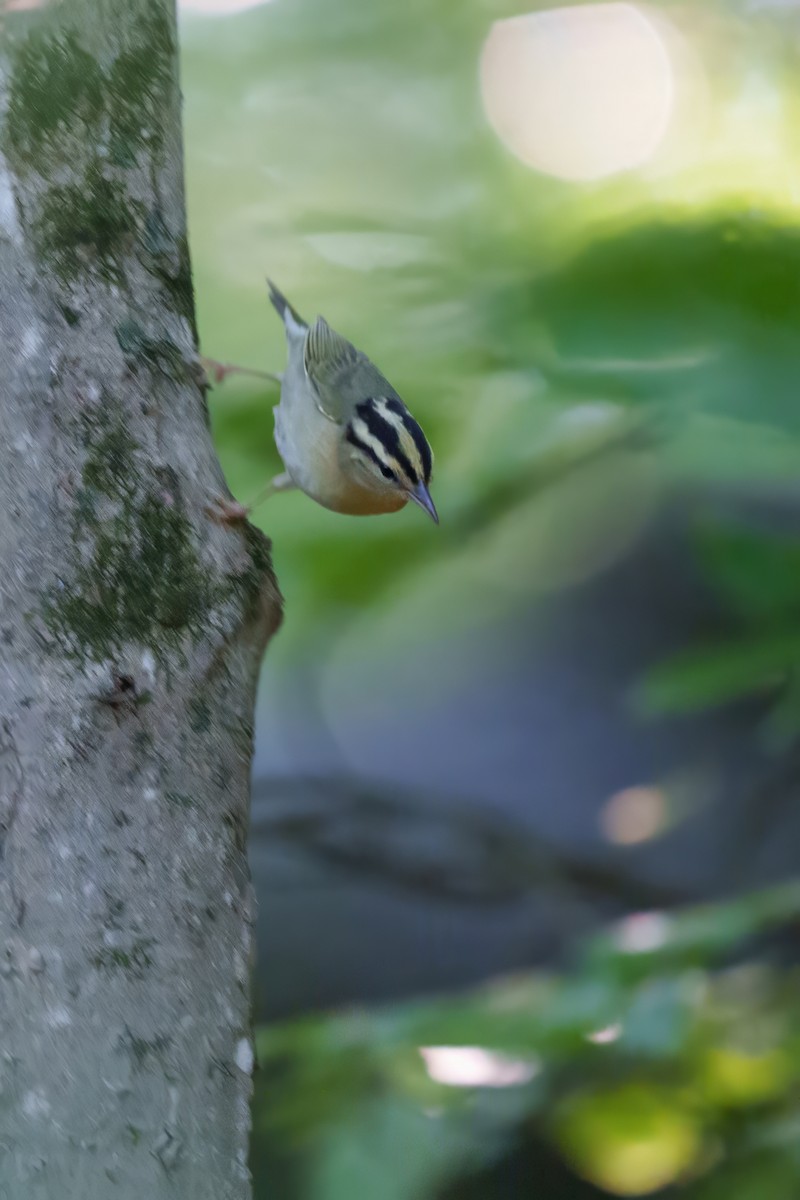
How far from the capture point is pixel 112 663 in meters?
0.77

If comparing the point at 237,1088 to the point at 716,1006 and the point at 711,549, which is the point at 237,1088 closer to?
the point at 716,1006

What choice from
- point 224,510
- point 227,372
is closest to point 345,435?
point 227,372

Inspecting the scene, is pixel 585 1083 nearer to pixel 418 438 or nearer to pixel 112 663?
pixel 418 438

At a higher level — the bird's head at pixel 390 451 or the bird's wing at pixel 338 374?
the bird's wing at pixel 338 374

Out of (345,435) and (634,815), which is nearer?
(345,435)

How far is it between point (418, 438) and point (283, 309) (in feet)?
2.09

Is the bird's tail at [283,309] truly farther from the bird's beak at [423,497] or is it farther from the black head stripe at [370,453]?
the bird's beak at [423,497]

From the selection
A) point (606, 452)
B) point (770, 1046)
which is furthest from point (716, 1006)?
point (606, 452)

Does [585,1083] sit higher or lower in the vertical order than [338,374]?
lower

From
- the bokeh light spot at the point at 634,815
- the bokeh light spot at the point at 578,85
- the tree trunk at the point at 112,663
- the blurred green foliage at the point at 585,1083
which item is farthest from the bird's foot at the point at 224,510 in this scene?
the bokeh light spot at the point at 634,815

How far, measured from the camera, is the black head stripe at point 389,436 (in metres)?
1.58

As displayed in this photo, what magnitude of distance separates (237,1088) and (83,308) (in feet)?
1.84

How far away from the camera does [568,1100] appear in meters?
1.96

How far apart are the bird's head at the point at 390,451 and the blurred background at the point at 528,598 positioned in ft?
1.10
